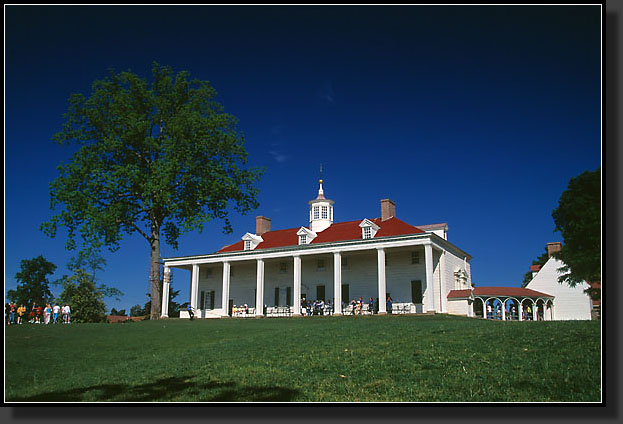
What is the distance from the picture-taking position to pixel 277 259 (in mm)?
36812

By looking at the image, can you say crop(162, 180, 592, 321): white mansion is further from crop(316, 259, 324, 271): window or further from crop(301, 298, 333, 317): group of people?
crop(301, 298, 333, 317): group of people

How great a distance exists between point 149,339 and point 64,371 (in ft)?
16.4

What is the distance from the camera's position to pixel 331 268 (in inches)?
1378

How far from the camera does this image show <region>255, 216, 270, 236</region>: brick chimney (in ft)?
134

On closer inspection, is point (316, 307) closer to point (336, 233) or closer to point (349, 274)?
point (349, 274)

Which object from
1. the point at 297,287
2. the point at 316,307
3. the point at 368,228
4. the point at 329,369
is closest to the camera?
the point at 329,369

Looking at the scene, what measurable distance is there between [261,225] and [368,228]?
11228mm

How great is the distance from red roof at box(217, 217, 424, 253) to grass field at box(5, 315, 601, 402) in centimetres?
2016

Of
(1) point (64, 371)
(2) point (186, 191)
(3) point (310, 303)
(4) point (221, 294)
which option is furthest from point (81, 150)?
(4) point (221, 294)

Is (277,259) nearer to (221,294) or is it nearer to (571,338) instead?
(221,294)

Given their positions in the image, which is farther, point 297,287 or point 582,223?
point 297,287

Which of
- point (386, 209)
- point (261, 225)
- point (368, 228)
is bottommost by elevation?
point (368, 228)

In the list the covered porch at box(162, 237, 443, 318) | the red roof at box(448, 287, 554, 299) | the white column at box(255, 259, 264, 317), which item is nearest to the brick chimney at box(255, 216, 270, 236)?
the covered porch at box(162, 237, 443, 318)

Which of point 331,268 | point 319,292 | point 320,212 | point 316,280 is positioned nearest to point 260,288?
point 316,280
